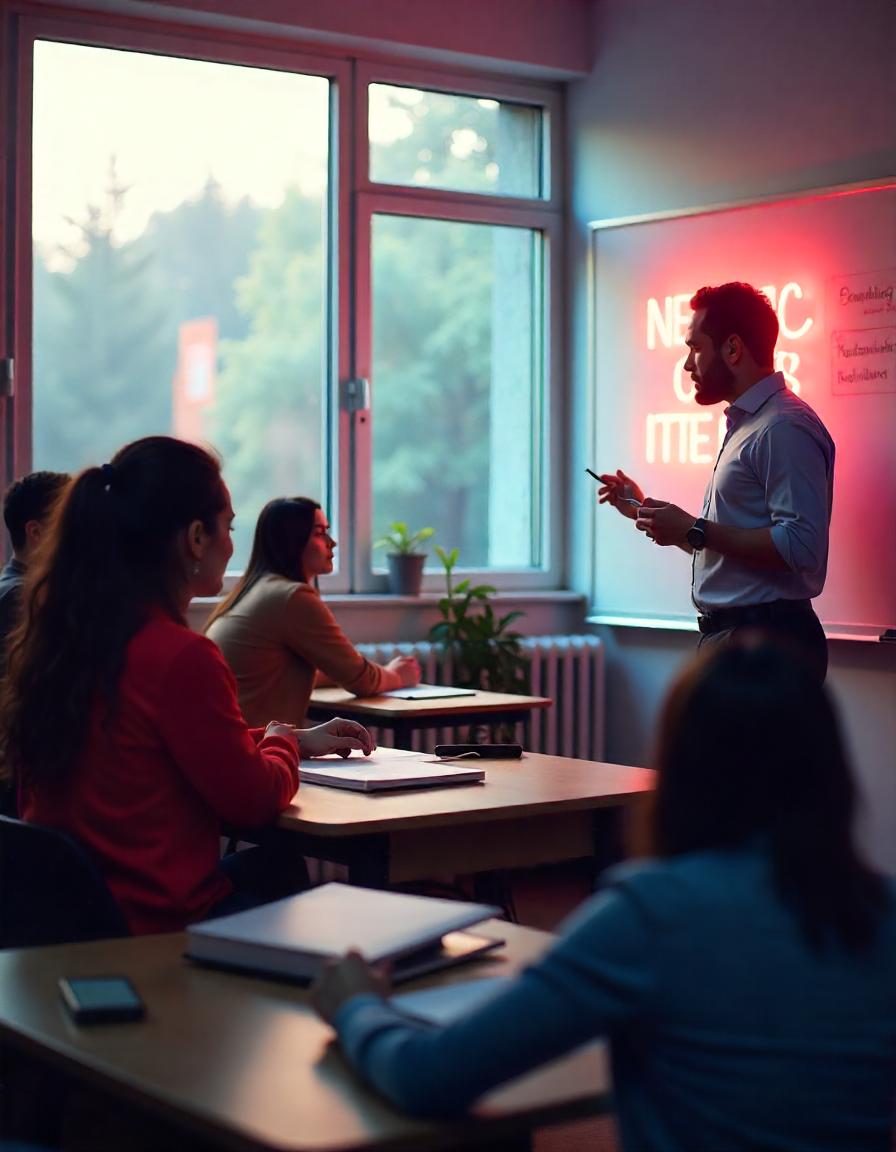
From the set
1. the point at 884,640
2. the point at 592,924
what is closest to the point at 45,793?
the point at 592,924

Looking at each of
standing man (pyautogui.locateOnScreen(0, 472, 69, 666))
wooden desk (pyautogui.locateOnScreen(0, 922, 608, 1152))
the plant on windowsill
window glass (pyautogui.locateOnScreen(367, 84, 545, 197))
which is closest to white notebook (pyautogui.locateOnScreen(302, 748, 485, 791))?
standing man (pyautogui.locateOnScreen(0, 472, 69, 666))

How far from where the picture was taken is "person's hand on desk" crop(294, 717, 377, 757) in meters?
3.04

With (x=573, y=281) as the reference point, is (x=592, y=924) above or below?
below

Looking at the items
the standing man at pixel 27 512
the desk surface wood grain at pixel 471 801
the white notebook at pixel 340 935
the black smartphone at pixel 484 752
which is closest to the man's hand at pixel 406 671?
the black smartphone at pixel 484 752

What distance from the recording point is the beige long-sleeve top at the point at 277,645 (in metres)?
4.07

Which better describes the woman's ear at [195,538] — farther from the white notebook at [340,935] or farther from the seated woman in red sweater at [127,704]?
the white notebook at [340,935]

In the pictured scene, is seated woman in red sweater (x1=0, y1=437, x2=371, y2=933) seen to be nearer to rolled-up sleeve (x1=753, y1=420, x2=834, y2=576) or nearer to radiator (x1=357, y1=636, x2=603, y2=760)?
rolled-up sleeve (x1=753, y1=420, x2=834, y2=576)

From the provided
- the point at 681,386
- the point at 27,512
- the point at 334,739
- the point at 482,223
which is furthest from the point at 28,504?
the point at 482,223

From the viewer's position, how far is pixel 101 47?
5098mm

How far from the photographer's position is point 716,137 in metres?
5.27

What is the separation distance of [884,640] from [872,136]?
154cm

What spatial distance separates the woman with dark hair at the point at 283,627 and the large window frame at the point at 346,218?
1096 mm

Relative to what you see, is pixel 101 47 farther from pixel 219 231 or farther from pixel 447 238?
pixel 447 238

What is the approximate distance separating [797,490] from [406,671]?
1.44 meters
